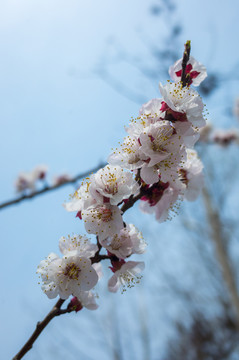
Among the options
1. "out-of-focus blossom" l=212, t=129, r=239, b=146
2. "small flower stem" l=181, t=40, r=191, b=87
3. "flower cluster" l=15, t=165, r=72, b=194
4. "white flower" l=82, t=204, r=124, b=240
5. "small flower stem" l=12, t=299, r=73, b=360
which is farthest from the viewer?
"out-of-focus blossom" l=212, t=129, r=239, b=146

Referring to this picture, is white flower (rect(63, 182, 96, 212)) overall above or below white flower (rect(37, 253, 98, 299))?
above

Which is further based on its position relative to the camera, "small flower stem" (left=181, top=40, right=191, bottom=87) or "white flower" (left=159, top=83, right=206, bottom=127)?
"small flower stem" (left=181, top=40, right=191, bottom=87)

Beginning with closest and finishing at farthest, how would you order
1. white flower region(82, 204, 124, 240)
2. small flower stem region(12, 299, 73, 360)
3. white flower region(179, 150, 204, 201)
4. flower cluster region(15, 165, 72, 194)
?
small flower stem region(12, 299, 73, 360)
white flower region(82, 204, 124, 240)
white flower region(179, 150, 204, 201)
flower cluster region(15, 165, 72, 194)

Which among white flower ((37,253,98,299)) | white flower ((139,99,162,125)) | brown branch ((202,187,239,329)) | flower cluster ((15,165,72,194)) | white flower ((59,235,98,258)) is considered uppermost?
flower cluster ((15,165,72,194))

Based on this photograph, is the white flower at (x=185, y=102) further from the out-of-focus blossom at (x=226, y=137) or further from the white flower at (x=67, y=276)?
the out-of-focus blossom at (x=226, y=137)

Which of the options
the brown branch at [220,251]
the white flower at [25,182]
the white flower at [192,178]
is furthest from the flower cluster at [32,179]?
the white flower at [192,178]

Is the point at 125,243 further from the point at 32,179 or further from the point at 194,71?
the point at 32,179

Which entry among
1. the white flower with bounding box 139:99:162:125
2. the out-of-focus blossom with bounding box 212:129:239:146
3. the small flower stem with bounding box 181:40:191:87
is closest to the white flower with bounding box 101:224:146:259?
the white flower with bounding box 139:99:162:125

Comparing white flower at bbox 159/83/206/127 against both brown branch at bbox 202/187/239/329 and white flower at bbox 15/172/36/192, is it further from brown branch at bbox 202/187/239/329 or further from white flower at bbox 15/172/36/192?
brown branch at bbox 202/187/239/329

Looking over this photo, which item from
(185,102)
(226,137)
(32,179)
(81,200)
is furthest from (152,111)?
(226,137)
